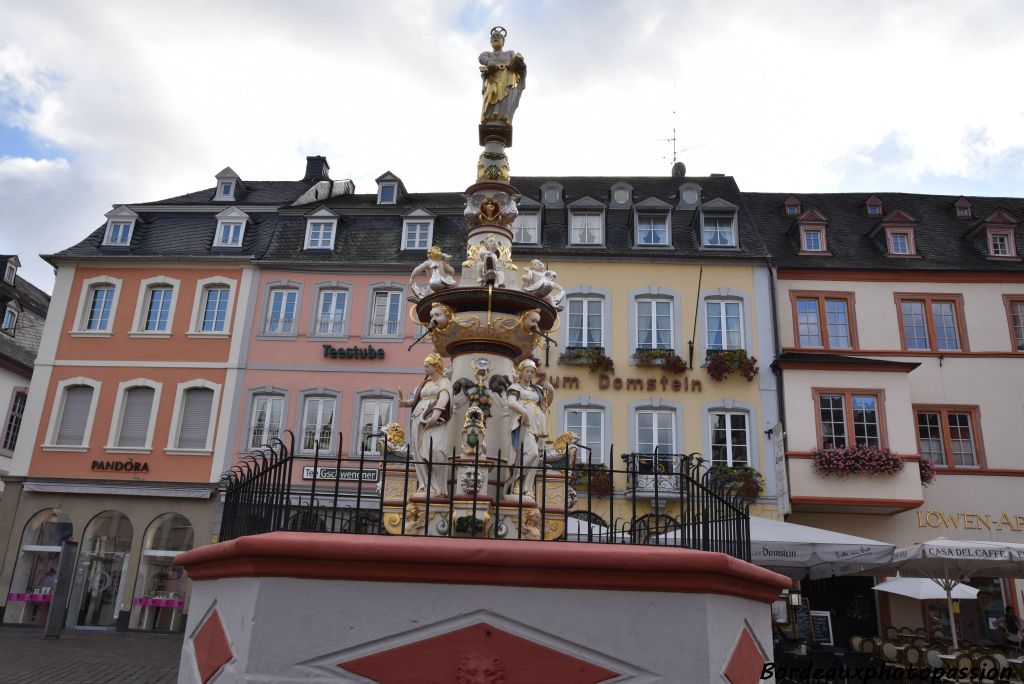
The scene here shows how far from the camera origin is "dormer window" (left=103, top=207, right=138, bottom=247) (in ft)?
87.9

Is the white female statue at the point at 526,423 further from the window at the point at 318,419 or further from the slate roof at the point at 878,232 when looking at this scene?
the slate roof at the point at 878,232

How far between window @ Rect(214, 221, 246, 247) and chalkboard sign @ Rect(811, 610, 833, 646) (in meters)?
20.1

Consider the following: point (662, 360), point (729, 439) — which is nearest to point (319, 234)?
point (662, 360)

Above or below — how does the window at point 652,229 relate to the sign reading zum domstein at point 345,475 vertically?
above

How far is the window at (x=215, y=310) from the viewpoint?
83.0 ft

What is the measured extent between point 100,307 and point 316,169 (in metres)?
10.2

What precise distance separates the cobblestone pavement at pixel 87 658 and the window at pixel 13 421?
9.90m

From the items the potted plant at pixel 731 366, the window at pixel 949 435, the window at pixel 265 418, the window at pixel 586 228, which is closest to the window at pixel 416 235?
the window at pixel 586 228

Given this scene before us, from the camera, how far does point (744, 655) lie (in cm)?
585

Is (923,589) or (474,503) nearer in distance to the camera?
(474,503)

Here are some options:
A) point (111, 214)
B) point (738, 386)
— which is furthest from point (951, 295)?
point (111, 214)

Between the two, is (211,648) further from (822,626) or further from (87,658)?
(822,626)

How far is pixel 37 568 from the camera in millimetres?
23438

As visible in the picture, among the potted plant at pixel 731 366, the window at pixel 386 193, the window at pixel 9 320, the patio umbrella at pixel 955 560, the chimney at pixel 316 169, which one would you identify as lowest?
the patio umbrella at pixel 955 560
